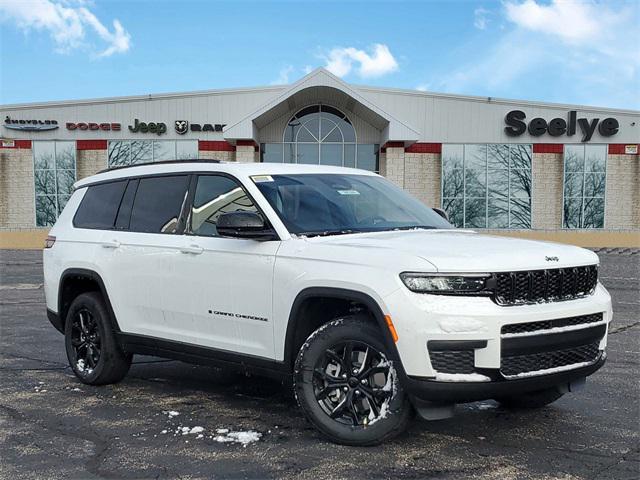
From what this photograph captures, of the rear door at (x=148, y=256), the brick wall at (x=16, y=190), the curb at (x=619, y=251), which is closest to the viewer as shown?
the rear door at (x=148, y=256)

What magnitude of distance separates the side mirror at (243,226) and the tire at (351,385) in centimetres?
80

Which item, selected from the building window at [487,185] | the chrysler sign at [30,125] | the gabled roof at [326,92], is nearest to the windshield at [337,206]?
the gabled roof at [326,92]

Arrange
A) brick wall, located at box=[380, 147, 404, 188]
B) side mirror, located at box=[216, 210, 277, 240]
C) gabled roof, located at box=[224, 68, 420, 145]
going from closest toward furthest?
1. side mirror, located at box=[216, 210, 277, 240]
2. gabled roof, located at box=[224, 68, 420, 145]
3. brick wall, located at box=[380, 147, 404, 188]

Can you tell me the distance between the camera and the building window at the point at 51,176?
29.4m

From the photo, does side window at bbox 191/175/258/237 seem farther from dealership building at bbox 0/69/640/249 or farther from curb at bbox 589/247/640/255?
curb at bbox 589/247/640/255

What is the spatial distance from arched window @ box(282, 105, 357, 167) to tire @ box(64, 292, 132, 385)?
76.2 feet

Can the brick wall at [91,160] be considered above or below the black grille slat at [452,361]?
above

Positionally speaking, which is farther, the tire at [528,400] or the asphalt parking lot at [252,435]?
the tire at [528,400]

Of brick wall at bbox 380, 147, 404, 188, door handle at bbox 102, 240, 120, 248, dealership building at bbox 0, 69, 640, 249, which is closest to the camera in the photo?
door handle at bbox 102, 240, 120, 248

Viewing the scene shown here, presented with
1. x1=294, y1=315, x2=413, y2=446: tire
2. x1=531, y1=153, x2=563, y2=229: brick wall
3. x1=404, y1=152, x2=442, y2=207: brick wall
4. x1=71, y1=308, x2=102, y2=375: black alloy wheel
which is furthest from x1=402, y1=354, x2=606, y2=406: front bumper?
x1=531, y1=153, x2=563, y2=229: brick wall

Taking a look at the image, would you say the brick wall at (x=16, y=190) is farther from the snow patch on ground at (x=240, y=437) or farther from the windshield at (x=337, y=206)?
the snow patch on ground at (x=240, y=437)

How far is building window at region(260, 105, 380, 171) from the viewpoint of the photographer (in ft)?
95.6

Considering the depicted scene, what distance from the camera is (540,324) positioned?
3.89m

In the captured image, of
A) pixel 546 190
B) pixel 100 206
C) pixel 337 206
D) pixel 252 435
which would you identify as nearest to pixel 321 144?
pixel 546 190
